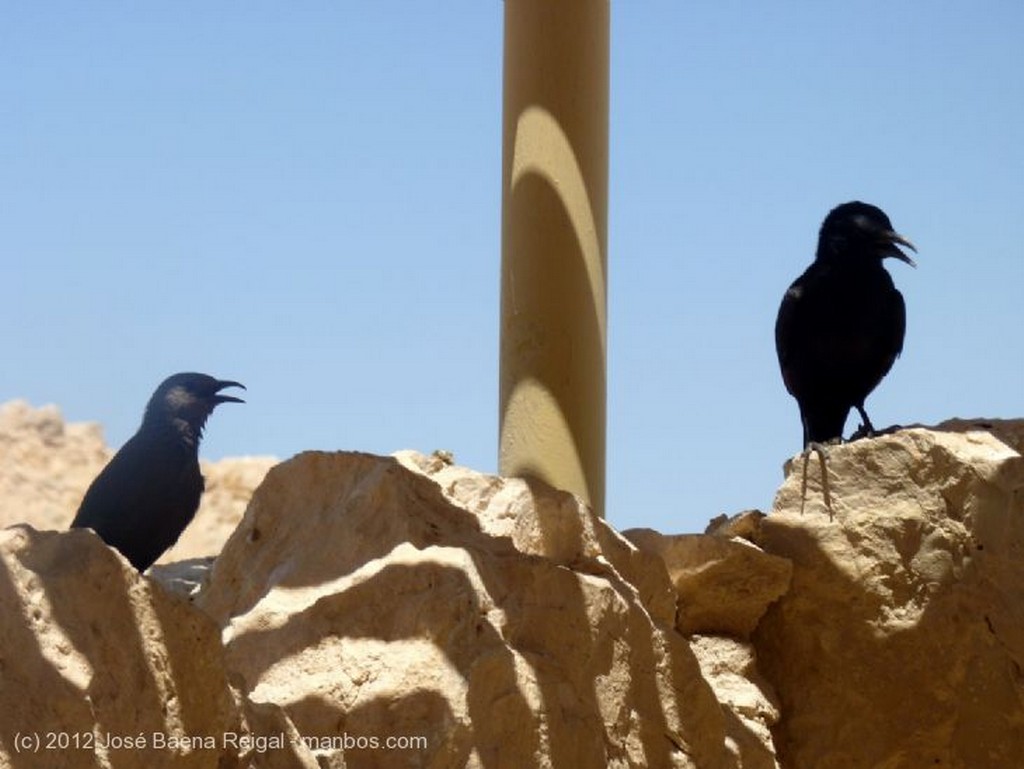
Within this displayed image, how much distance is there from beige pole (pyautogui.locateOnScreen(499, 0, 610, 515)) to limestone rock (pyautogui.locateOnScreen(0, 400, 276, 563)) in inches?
461

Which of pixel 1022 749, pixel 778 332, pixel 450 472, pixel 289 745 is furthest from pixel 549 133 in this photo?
pixel 289 745

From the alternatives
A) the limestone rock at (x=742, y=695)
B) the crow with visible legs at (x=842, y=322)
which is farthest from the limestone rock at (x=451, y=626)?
the crow with visible legs at (x=842, y=322)

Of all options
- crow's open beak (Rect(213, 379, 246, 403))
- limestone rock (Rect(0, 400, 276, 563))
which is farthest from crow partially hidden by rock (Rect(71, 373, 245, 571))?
limestone rock (Rect(0, 400, 276, 563))

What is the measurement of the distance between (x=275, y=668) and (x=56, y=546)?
1.31 m

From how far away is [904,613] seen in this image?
7707 millimetres

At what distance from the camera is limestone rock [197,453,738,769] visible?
551 cm

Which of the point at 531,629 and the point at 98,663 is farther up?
the point at 98,663

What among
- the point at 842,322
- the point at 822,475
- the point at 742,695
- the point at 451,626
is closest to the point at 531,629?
the point at 451,626

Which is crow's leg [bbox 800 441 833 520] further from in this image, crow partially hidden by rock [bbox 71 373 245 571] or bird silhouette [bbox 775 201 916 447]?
crow partially hidden by rock [bbox 71 373 245 571]

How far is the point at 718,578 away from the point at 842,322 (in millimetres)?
2097

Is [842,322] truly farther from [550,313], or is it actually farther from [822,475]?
[550,313]

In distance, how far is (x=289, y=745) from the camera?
4957 mm

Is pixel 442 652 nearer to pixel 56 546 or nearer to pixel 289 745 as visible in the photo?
pixel 289 745

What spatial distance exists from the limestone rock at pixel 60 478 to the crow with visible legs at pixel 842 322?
11605mm
